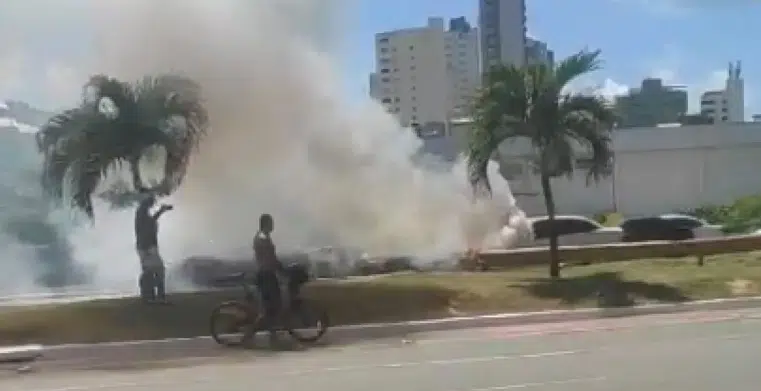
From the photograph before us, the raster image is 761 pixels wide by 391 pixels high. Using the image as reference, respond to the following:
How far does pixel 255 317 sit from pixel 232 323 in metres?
0.43

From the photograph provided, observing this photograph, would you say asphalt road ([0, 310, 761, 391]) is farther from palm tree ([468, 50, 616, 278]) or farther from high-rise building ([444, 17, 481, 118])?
high-rise building ([444, 17, 481, 118])

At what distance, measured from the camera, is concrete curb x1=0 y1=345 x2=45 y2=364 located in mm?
13523

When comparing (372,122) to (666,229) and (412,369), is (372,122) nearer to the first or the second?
(666,229)

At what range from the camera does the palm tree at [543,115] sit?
64.2 ft

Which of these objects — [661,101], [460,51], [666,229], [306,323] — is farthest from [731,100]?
[306,323]

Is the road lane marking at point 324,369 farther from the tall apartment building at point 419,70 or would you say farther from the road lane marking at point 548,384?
the tall apartment building at point 419,70

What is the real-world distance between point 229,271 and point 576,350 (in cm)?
1179

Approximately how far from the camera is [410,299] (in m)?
17.2

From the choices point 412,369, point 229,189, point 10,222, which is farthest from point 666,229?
point 412,369

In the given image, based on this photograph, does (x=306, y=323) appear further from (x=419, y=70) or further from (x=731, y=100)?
(x=731, y=100)

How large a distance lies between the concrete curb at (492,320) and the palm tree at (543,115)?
140 inches

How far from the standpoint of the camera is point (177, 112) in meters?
18.3

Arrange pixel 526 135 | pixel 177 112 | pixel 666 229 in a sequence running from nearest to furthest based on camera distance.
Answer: pixel 177 112 → pixel 526 135 → pixel 666 229

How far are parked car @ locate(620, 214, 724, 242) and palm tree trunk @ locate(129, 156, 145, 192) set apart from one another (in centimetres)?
1877
